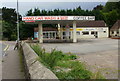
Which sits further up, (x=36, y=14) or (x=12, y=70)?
(x=36, y=14)

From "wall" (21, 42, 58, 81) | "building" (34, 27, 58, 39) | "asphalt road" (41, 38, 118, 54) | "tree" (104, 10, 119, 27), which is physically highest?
"tree" (104, 10, 119, 27)

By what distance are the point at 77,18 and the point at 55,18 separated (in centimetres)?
357

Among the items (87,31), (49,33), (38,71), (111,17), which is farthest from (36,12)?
(38,71)

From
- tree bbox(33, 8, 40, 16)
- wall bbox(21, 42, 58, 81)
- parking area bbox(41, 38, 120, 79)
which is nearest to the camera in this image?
wall bbox(21, 42, 58, 81)

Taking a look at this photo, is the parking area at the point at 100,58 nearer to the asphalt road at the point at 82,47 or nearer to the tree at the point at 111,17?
the asphalt road at the point at 82,47

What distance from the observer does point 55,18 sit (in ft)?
99.2

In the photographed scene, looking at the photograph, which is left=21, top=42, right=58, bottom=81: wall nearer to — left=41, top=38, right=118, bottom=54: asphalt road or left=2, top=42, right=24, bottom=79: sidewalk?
left=2, top=42, right=24, bottom=79: sidewalk

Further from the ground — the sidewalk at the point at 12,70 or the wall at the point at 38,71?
the wall at the point at 38,71

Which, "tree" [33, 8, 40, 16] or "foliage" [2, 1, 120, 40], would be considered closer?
"foliage" [2, 1, 120, 40]

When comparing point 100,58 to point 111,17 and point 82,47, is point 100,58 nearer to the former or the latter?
point 82,47

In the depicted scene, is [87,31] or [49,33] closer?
[49,33]

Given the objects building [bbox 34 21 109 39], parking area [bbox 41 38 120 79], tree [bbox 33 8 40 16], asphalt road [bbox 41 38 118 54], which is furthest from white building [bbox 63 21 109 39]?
parking area [bbox 41 38 120 79]

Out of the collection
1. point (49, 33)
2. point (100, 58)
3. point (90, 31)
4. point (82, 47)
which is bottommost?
point (100, 58)

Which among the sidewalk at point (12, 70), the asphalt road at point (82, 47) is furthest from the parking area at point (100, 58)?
the sidewalk at point (12, 70)
